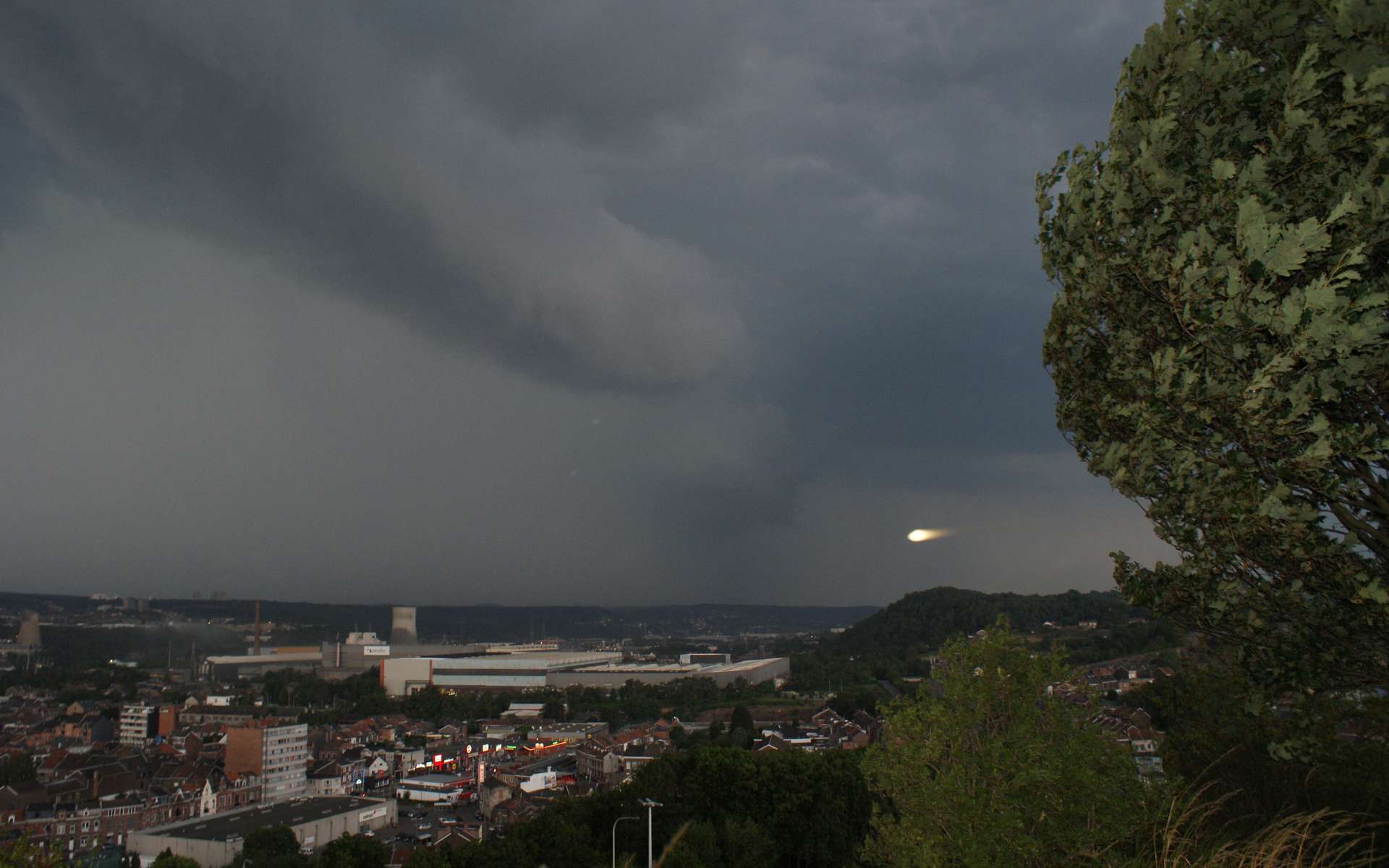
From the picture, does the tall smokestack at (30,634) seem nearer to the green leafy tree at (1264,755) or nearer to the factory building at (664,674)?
the factory building at (664,674)

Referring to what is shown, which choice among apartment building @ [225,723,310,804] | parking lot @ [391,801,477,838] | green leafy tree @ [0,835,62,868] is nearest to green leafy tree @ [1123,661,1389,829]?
green leafy tree @ [0,835,62,868]

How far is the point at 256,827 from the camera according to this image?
1506 inches

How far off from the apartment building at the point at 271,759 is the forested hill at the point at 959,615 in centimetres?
4886

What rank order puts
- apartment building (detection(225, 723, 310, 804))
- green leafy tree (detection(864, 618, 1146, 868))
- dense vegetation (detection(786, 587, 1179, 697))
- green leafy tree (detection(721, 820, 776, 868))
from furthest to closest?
dense vegetation (detection(786, 587, 1179, 697)), apartment building (detection(225, 723, 310, 804)), green leafy tree (detection(721, 820, 776, 868)), green leafy tree (detection(864, 618, 1146, 868))

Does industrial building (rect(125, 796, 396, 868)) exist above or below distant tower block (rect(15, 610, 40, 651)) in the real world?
below

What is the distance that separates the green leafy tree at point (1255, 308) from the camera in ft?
10.9

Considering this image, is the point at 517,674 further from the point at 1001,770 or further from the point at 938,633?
the point at 1001,770

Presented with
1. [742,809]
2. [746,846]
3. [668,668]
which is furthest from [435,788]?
[668,668]

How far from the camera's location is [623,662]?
102 m

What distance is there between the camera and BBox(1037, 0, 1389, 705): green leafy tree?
3318 millimetres

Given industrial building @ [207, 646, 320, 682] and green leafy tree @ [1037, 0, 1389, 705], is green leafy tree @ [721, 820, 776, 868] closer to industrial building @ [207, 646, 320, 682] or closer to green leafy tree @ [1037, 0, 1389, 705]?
green leafy tree @ [1037, 0, 1389, 705]

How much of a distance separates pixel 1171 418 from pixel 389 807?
4674 cm

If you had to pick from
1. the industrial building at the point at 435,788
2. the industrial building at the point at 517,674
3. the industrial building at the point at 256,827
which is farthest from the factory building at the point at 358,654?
the industrial building at the point at 256,827

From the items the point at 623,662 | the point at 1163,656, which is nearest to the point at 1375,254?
the point at 1163,656
